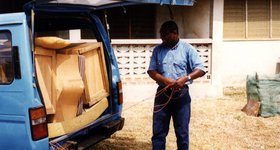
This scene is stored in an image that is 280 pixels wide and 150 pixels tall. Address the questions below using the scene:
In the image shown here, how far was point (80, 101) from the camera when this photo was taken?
430 cm

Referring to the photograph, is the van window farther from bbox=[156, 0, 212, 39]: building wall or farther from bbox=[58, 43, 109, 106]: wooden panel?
bbox=[156, 0, 212, 39]: building wall

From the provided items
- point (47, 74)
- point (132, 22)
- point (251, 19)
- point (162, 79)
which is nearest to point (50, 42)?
point (47, 74)

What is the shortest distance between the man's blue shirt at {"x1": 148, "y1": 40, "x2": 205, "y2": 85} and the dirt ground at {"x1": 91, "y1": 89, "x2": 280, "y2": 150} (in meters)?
1.56

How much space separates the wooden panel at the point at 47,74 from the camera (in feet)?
12.4

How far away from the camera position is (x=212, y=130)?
6.57m

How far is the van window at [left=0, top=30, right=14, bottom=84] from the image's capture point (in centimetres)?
357

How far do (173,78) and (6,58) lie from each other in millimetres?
1744

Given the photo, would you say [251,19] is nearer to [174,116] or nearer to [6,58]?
[174,116]

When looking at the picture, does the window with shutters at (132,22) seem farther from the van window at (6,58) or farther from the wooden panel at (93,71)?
the van window at (6,58)

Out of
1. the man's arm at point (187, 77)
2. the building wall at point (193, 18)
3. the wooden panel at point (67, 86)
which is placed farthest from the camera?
the building wall at point (193, 18)

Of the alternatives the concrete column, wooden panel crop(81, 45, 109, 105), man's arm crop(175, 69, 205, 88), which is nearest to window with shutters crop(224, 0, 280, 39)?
the concrete column

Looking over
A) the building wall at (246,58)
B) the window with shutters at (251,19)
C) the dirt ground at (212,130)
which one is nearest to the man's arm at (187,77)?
the dirt ground at (212,130)

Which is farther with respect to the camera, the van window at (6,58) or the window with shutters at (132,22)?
the window with shutters at (132,22)

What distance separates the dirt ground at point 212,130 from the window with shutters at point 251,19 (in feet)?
10.2
